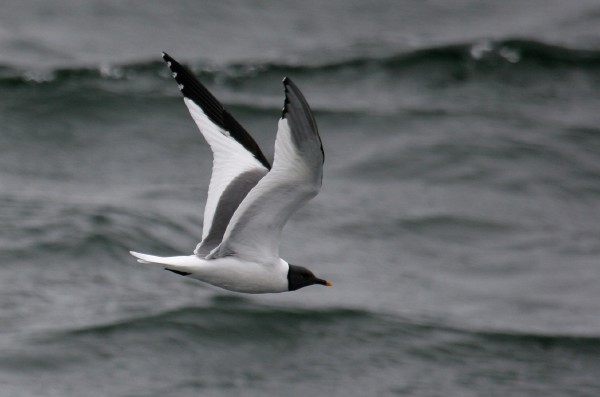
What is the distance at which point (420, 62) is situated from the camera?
61.9 ft

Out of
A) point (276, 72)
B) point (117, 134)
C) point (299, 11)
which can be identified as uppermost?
point (299, 11)

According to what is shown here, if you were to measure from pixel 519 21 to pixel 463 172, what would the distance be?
4.58 metres

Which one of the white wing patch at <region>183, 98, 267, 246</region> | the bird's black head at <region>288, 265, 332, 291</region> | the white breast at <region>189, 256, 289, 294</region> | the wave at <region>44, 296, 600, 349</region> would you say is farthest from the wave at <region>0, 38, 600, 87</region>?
the white breast at <region>189, 256, 289, 294</region>

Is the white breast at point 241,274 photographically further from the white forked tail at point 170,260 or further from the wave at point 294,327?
the wave at point 294,327

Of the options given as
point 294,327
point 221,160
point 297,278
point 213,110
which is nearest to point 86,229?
point 294,327

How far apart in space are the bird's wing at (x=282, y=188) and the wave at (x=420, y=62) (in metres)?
10.1

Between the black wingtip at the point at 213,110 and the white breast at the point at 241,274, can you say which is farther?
the black wingtip at the point at 213,110

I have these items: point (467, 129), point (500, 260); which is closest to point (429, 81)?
point (467, 129)

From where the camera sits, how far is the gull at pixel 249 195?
7.13 m

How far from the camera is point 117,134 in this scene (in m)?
16.4

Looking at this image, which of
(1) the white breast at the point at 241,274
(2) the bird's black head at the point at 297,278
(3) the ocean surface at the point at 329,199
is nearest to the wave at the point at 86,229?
(3) the ocean surface at the point at 329,199

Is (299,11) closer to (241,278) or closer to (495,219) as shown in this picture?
(495,219)

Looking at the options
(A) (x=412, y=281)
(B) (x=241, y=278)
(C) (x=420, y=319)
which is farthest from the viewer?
(A) (x=412, y=281)

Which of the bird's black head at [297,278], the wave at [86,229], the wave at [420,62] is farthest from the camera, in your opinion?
the wave at [420,62]
